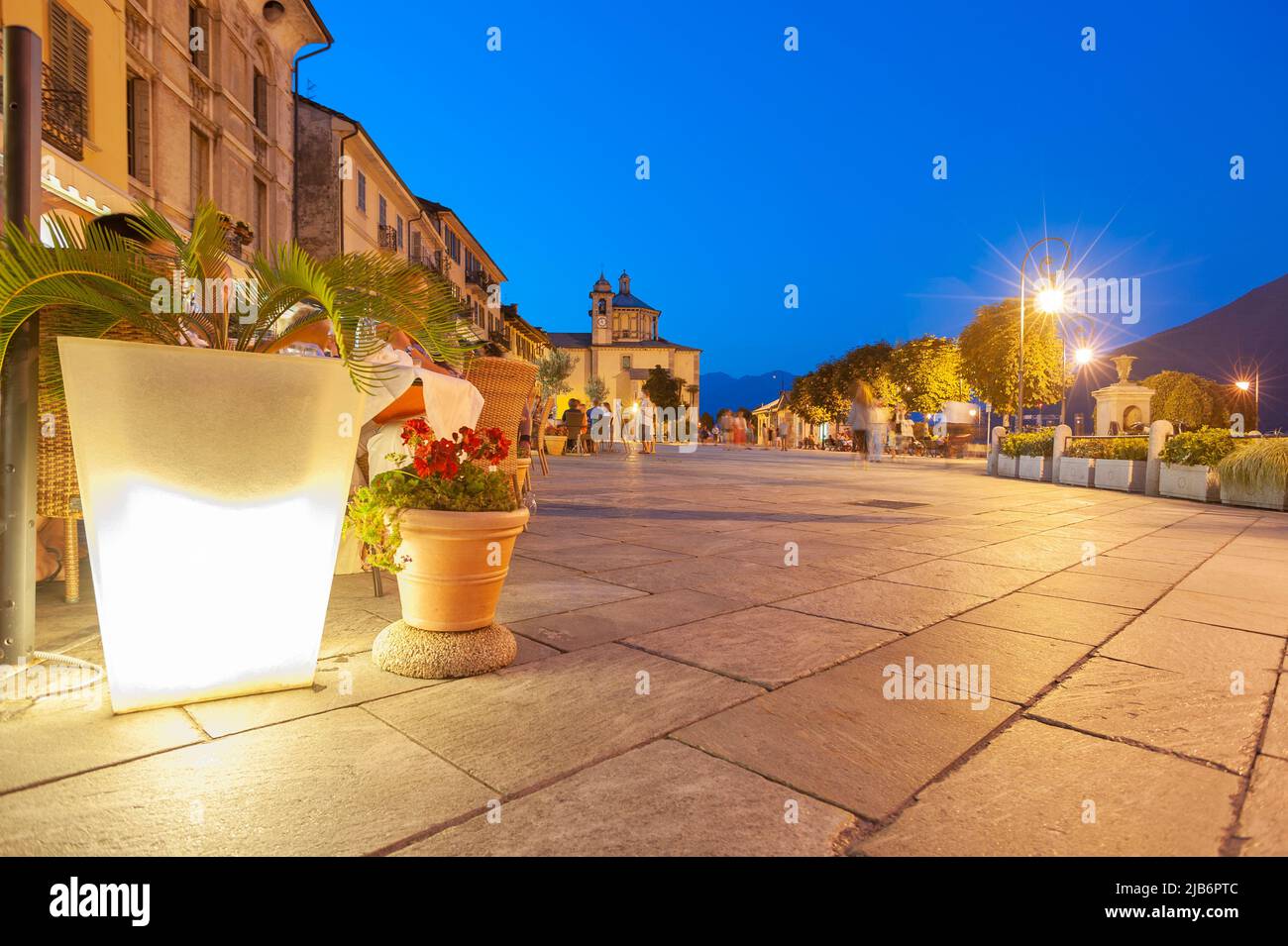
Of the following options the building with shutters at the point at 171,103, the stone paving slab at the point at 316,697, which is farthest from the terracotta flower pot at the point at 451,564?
the building with shutters at the point at 171,103

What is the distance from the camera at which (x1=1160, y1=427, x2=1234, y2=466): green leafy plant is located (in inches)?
400

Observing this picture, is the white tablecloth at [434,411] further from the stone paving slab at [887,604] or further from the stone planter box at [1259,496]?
the stone planter box at [1259,496]

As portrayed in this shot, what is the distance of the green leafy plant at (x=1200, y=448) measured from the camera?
33.3 feet

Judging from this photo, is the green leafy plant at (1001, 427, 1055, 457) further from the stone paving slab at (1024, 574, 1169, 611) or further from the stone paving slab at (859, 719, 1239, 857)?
the stone paving slab at (859, 719, 1239, 857)

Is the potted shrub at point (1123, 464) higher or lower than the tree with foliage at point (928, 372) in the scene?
lower

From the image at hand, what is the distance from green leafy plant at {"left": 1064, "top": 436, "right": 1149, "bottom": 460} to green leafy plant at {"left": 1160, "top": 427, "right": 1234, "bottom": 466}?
772 mm

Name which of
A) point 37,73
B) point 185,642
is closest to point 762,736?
point 185,642

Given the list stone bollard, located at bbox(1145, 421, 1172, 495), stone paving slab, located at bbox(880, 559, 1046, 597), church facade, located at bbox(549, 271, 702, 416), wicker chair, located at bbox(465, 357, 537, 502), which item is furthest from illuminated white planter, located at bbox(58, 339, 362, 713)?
church facade, located at bbox(549, 271, 702, 416)

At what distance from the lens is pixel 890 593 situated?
3.62 meters

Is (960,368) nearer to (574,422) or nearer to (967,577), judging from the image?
(574,422)
